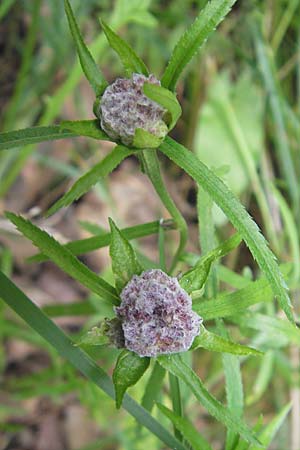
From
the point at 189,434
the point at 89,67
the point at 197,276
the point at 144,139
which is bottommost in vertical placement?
the point at 189,434

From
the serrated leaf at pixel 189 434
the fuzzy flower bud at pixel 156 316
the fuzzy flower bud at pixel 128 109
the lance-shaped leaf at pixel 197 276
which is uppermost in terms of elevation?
the fuzzy flower bud at pixel 128 109

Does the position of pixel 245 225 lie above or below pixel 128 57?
below

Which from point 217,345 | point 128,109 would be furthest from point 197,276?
point 128,109

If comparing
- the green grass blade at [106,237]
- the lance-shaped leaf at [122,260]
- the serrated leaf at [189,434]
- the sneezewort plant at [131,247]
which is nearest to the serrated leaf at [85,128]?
the sneezewort plant at [131,247]

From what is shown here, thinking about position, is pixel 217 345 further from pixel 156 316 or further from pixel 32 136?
pixel 32 136

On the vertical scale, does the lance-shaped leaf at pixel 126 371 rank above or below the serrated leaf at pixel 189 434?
above

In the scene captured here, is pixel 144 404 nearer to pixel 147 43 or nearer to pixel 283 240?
pixel 283 240

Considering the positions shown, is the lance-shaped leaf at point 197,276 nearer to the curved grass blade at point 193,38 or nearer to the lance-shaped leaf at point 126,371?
the lance-shaped leaf at point 126,371

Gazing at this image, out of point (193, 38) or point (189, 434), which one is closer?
point (193, 38)
